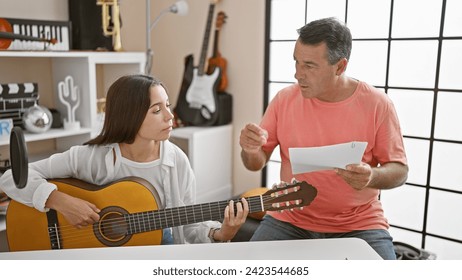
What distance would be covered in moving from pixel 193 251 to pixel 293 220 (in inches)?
15.5

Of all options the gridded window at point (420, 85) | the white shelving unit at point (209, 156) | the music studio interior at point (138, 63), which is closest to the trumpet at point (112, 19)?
the music studio interior at point (138, 63)

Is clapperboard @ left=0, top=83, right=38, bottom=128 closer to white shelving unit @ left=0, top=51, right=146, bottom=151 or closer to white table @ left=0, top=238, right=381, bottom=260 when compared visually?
white shelving unit @ left=0, top=51, right=146, bottom=151

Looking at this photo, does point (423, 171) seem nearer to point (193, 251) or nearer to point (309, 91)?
point (309, 91)

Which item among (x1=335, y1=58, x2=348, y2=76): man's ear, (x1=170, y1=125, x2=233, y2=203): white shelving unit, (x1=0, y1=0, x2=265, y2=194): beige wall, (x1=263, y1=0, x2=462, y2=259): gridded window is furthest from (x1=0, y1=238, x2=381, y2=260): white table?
(x1=0, y1=0, x2=265, y2=194): beige wall

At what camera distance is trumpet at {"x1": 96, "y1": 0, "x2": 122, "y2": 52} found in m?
1.64

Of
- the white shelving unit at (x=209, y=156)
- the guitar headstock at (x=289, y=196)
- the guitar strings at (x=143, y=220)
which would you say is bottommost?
the white shelving unit at (x=209, y=156)

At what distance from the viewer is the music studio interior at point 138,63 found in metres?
1.48

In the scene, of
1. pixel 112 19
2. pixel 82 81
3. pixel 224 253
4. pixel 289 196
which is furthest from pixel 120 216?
pixel 112 19

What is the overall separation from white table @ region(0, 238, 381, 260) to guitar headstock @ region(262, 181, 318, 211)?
9 cm

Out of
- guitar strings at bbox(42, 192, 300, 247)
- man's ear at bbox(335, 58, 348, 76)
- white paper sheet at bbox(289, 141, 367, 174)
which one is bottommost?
guitar strings at bbox(42, 192, 300, 247)

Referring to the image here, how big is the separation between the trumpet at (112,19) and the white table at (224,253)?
111 centimetres

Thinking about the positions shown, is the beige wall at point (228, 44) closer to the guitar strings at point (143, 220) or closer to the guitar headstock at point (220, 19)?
the guitar headstock at point (220, 19)
